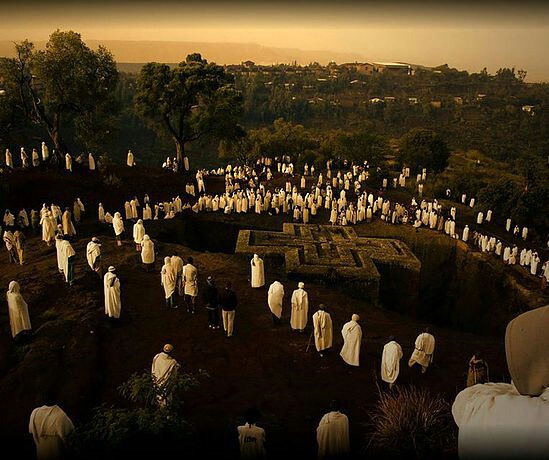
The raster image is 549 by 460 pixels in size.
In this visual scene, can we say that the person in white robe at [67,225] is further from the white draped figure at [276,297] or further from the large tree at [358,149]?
the large tree at [358,149]

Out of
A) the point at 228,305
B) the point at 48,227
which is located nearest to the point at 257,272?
the point at 228,305

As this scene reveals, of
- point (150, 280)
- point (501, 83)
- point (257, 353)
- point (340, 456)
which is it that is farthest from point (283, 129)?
point (501, 83)

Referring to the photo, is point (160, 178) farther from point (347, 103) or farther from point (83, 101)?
A: point (347, 103)

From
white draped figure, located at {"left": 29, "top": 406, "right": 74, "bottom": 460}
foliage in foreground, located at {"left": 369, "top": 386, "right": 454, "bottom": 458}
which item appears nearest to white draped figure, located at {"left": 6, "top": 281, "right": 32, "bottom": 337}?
white draped figure, located at {"left": 29, "top": 406, "right": 74, "bottom": 460}

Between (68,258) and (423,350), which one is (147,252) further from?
(423,350)

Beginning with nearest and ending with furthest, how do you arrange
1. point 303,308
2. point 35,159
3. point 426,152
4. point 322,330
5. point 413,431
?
point 413,431 < point 322,330 < point 303,308 < point 35,159 < point 426,152

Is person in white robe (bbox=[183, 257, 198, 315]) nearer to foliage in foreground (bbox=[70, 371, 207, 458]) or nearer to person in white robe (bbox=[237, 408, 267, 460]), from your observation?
foliage in foreground (bbox=[70, 371, 207, 458])
